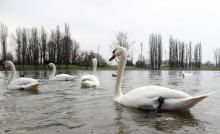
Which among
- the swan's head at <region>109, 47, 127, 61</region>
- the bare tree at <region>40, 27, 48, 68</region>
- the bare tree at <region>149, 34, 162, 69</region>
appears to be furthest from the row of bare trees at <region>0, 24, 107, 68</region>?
the swan's head at <region>109, 47, 127, 61</region>

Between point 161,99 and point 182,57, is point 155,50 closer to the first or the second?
point 182,57

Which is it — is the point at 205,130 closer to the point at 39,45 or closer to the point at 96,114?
the point at 96,114

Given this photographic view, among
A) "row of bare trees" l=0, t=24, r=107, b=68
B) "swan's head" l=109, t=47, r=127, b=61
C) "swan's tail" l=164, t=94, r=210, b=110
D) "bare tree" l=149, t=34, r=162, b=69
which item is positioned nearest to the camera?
"swan's tail" l=164, t=94, r=210, b=110

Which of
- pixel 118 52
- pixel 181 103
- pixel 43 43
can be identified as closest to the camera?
pixel 181 103

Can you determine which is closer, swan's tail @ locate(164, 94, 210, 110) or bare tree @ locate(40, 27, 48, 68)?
swan's tail @ locate(164, 94, 210, 110)

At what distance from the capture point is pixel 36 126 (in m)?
5.66

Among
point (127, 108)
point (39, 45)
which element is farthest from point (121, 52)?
point (39, 45)

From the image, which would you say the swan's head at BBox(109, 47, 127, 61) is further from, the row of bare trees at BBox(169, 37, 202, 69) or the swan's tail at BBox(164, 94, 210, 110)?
the row of bare trees at BBox(169, 37, 202, 69)

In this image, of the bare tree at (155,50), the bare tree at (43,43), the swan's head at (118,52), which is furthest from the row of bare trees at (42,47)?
the swan's head at (118,52)

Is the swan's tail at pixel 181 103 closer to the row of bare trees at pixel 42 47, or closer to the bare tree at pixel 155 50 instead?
the row of bare trees at pixel 42 47

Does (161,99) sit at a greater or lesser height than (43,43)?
lesser

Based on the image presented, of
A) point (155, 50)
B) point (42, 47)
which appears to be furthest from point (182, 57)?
point (42, 47)

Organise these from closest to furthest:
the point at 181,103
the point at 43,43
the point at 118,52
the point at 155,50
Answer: the point at 181,103, the point at 118,52, the point at 43,43, the point at 155,50

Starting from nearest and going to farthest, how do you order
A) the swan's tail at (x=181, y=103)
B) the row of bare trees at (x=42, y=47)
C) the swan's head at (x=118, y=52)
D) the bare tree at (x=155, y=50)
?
the swan's tail at (x=181, y=103)
the swan's head at (x=118, y=52)
the row of bare trees at (x=42, y=47)
the bare tree at (x=155, y=50)
